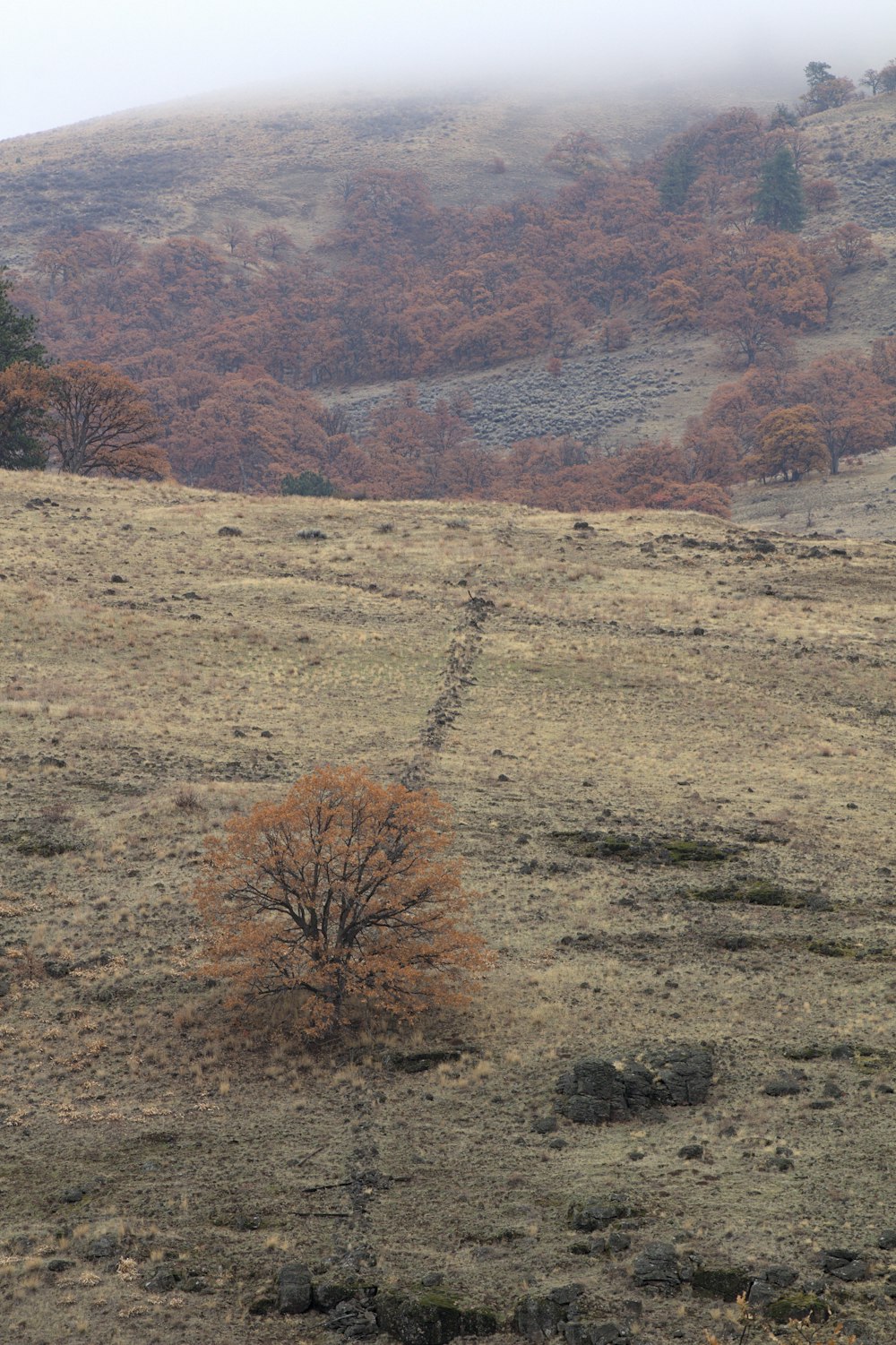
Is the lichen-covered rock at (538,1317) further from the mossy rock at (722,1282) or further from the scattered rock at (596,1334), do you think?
the mossy rock at (722,1282)

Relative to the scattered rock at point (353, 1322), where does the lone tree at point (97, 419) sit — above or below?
above

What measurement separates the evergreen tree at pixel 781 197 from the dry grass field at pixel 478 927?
119 m

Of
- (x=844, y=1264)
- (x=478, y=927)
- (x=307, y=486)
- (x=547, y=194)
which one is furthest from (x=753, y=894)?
(x=547, y=194)

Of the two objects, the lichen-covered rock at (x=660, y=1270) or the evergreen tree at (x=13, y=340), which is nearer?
the lichen-covered rock at (x=660, y=1270)

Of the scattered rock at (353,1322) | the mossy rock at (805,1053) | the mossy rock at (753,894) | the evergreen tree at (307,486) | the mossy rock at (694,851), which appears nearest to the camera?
the scattered rock at (353,1322)

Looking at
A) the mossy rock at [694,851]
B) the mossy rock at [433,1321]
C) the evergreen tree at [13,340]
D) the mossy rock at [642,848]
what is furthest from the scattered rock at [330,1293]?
the evergreen tree at [13,340]

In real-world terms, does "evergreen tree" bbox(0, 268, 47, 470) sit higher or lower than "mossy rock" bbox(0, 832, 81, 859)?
higher

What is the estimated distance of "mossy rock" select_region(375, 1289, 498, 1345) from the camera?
1205 centimetres

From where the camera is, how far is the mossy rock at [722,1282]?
1222 centimetres

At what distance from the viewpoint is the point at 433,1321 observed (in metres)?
12.1

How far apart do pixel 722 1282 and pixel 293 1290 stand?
14.7 feet

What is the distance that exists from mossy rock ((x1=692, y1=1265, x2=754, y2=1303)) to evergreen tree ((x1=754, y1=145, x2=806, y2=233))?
6212 inches

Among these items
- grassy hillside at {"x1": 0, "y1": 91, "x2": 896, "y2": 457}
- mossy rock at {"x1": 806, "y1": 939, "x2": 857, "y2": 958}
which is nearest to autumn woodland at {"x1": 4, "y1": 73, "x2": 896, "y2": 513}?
grassy hillside at {"x1": 0, "y1": 91, "x2": 896, "y2": 457}

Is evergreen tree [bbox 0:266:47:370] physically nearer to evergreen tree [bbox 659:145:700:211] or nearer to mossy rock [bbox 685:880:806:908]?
mossy rock [bbox 685:880:806:908]
